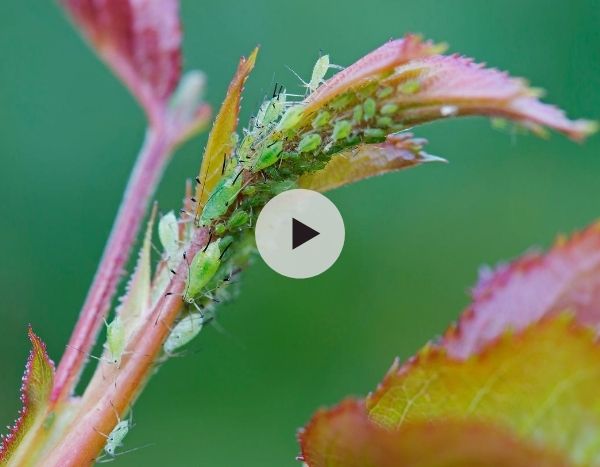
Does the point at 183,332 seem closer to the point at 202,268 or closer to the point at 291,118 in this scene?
the point at 202,268

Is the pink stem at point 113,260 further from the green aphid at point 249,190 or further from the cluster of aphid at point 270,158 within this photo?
the green aphid at point 249,190

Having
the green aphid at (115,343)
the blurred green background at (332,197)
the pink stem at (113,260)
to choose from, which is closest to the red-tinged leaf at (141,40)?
the pink stem at (113,260)

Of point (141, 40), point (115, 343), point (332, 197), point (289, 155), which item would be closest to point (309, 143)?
point (289, 155)

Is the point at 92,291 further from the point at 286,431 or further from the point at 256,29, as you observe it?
the point at 256,29

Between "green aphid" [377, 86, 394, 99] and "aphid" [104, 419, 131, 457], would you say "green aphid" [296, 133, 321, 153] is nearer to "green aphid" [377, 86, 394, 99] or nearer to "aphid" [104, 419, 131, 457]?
"green aphid" [377, 86, 394, 99]

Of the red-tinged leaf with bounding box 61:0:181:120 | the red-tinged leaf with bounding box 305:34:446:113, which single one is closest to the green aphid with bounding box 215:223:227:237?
the red-tinged leaf with bounding box 305:34:446:113

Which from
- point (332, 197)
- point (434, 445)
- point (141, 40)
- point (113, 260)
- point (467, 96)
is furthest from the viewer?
point (332, 197)
